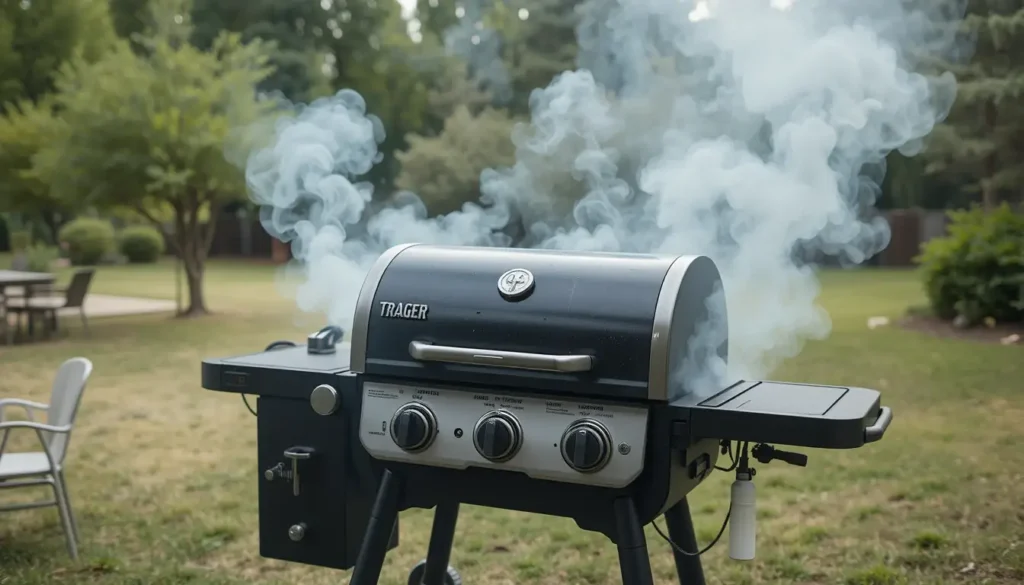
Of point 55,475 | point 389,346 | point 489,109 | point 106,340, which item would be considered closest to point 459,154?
point 489,109

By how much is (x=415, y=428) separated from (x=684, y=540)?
2.74ft

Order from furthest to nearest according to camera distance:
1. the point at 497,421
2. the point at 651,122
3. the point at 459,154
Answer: the point at 459,154 < the point at 651,122 < the point at 497,421

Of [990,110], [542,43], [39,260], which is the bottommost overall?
[39,260]

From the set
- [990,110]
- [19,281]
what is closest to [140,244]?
[19,281]

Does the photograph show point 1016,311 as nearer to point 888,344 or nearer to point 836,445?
point 888,344

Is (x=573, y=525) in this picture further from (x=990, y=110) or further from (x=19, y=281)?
(x=990, y=110)

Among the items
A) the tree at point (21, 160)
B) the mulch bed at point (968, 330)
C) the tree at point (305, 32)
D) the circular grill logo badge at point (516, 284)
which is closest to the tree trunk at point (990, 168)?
the mulch bed at point (968, 330)

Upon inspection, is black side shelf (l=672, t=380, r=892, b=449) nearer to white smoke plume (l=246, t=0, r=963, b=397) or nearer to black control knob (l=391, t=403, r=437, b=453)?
black control knob (l=391, t=403, r=437, b=453)

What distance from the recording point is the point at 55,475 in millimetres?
3426

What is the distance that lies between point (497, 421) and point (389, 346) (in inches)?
12.4

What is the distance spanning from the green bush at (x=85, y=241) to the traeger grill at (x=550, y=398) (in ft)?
67.2

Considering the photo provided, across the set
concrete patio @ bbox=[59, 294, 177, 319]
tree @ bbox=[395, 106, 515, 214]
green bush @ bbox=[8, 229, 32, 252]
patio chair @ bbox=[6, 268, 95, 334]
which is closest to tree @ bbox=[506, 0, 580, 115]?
tree @ bbox=[395, 106, 515, 214]

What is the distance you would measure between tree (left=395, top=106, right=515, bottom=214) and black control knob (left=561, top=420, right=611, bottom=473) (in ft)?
40.1

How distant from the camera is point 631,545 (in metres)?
1.88
